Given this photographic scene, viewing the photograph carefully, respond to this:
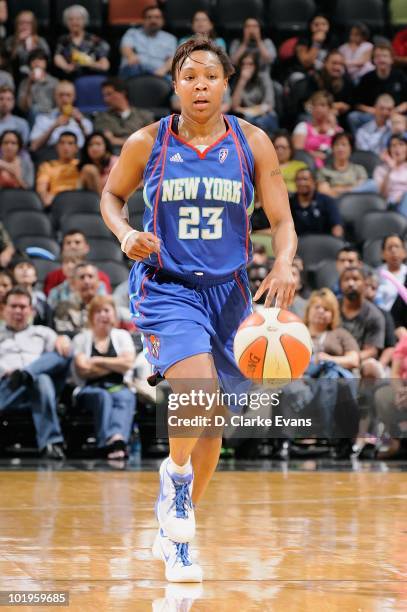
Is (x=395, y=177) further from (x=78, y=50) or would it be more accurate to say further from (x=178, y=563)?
(x=178, y=563)

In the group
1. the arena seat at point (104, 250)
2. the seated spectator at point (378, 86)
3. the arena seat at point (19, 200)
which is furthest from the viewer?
the seated spectator at point (378, 86)

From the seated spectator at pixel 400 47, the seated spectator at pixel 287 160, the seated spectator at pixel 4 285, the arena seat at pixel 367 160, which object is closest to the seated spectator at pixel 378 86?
the seated spectator at pixel 400 47

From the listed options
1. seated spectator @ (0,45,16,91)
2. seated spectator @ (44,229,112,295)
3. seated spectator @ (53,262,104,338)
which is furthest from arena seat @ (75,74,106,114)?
seated spectator @ (53,262,104,338)

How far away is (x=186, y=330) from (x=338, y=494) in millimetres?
2991

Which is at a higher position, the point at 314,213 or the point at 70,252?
the point at 314,213

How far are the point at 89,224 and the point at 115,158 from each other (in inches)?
39.9

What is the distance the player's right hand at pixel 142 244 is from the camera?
4324 mm

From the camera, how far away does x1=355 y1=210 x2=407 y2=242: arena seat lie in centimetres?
1143

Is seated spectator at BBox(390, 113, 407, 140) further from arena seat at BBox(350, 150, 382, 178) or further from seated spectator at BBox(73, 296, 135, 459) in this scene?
seated spectator at BBox(73, 296, 135, 459)

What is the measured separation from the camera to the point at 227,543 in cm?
513

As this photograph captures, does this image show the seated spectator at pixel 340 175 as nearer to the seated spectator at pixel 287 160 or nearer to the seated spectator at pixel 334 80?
the seated spectator at pixel 287 160

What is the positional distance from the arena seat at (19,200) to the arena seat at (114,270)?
46.8 inches

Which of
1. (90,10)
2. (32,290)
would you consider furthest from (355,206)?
(90,10)

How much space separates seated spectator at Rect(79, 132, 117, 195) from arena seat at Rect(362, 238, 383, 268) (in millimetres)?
2604
